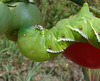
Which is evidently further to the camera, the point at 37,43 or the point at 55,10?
the point at 55,10

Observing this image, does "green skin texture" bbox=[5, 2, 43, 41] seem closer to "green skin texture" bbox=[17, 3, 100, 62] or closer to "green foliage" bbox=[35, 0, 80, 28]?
"green skin texture" bbox=[17, 3, 100, 62]

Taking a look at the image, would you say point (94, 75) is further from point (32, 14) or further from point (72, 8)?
point (72, 8)

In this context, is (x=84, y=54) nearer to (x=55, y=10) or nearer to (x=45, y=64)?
(x=45, y=64)

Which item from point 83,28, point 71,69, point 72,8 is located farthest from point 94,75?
point 72,8

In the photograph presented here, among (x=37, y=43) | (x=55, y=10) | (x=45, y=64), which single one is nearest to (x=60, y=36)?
(x=37, y=43)

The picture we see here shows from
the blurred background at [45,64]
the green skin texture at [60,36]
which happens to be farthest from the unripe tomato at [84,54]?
the blurred background at [45,64]

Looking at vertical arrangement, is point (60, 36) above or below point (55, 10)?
above

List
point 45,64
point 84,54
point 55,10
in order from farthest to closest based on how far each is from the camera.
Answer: point 55,10, point 45,64, point 84,54
